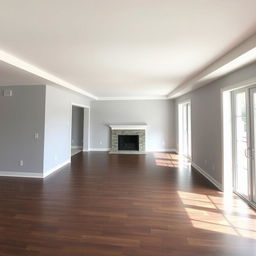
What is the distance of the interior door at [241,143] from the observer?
11.2 ft

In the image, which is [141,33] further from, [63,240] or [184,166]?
[184,166]

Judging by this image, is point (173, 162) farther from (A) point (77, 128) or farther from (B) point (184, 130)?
(A) point (77, 128)

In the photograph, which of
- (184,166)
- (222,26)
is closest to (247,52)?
(222,26)

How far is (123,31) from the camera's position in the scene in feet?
7.18

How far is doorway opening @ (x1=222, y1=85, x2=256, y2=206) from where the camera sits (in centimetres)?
328

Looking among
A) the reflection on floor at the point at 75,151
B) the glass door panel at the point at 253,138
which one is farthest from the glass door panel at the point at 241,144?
the reflection on floor at the point at 75,151

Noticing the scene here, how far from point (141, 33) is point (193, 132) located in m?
4.31

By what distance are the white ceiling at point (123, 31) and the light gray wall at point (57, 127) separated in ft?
5.27

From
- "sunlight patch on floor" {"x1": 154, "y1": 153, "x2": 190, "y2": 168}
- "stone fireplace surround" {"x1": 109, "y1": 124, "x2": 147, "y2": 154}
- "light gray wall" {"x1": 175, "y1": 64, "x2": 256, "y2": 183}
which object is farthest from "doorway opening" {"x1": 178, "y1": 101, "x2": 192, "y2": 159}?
"stone fireplace surround" {"x1": 109, "y1": 124, "x2": 147, "y2": 154}

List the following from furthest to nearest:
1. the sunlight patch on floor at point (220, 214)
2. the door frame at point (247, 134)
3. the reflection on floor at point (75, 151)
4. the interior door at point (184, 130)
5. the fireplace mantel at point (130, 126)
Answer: the fireplace mantel at point (130, 126), the reflection on floor at point (75, 151), the interior door at point (184, 130), the door frame at point (247, 134), the sunlight patch on floor at point (220, 214)

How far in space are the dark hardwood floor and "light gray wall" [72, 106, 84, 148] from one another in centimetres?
482

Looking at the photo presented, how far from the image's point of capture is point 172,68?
3.79 meters

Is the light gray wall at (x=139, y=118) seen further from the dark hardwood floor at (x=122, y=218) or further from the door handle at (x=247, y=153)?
the door handle at (x=247, y=153)

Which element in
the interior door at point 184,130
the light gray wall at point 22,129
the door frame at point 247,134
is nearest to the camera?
the door frame at point 247,134
